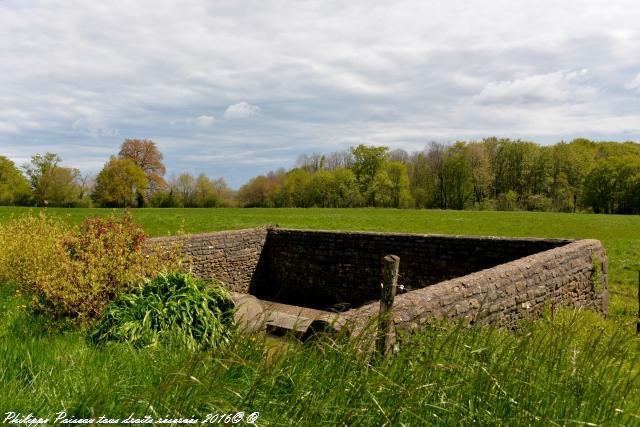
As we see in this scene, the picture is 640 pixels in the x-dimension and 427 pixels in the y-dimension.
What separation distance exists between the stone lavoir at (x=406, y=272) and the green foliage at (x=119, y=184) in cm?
3993

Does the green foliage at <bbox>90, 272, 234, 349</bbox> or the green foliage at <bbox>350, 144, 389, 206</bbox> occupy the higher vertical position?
the green foliage at <bbox>350, 144, 389, 206</bbox>

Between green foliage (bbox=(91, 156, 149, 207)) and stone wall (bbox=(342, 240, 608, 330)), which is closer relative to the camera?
stone wall (bbox=(342, 240, 608, 330))

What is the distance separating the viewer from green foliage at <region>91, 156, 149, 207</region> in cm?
5162

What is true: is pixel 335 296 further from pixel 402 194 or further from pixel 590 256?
pixel 402 194

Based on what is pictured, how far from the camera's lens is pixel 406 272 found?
12945 mm

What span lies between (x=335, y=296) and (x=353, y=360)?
11.0 m

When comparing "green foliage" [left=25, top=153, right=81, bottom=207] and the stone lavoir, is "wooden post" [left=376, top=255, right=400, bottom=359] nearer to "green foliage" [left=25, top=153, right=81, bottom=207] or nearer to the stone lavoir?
the stone lavoir

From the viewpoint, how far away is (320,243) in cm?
1470

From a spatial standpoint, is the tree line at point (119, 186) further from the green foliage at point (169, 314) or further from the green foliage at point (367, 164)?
the green foliage at point (169, 314)

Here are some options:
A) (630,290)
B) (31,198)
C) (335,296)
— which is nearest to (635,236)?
(630,290)

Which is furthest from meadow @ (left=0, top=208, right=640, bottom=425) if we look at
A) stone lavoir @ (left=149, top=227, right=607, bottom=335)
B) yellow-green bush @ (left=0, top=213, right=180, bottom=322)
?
yellow-green bush @ (left=0, top=213, right=180, bottom=322)

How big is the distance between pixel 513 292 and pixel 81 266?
21.7 ft

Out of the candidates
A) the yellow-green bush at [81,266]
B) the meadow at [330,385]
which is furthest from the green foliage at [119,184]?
the meadow at [330,385]

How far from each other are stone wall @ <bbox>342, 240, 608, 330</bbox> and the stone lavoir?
0.02 metres
